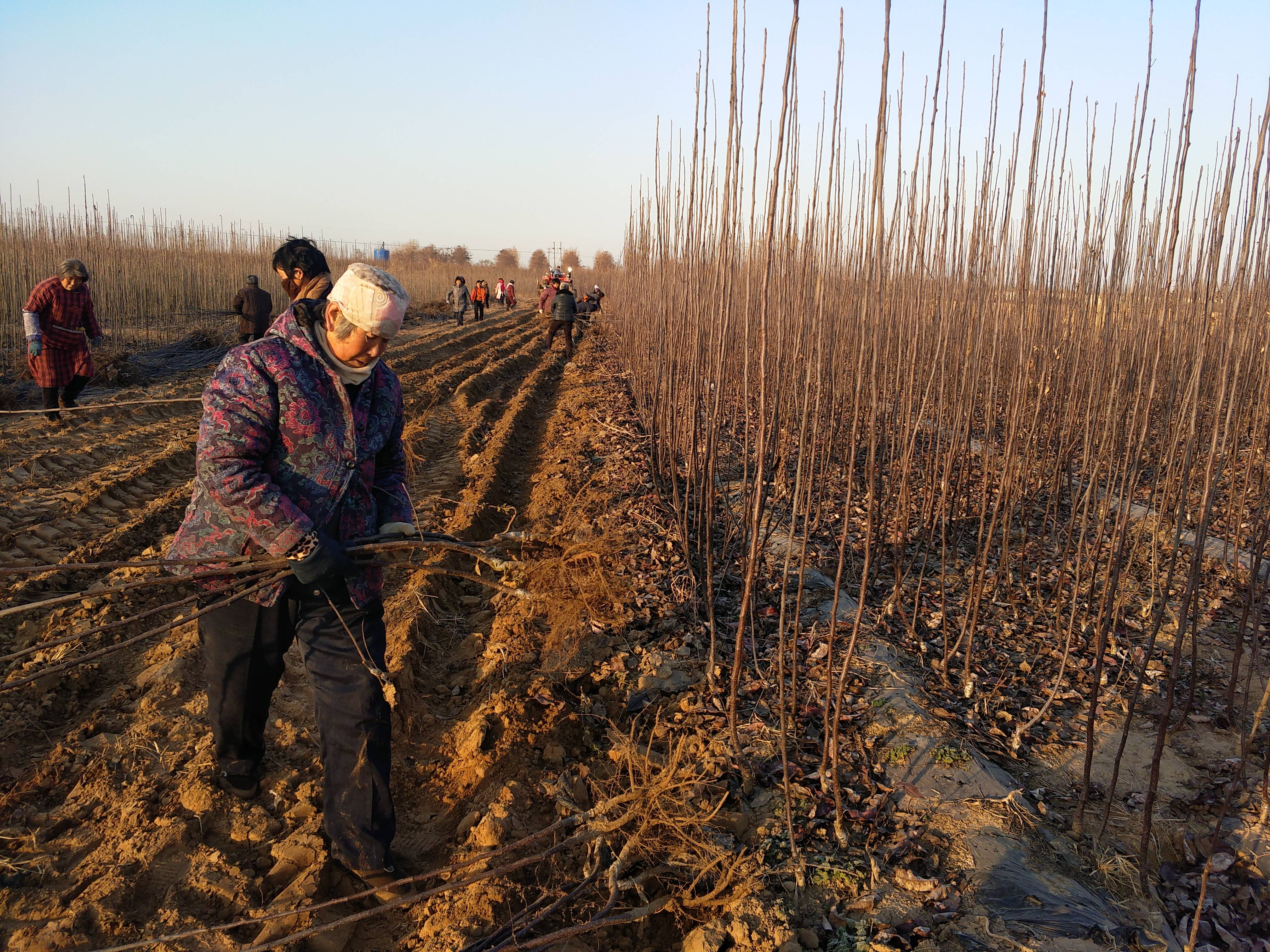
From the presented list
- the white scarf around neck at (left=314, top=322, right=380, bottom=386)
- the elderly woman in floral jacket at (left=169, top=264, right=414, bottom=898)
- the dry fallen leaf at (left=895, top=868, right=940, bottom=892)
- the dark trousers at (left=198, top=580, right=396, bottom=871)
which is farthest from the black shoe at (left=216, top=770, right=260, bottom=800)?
the dry fallen leaf at (left=895, top=868, right=940, bottom=892)

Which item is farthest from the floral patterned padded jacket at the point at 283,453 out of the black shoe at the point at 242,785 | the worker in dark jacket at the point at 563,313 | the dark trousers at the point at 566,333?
the dark trousers at the point at 566,333

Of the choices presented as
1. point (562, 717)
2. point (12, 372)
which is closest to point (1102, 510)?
point (562, 717)

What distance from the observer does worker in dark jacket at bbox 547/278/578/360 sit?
1256 centimetres

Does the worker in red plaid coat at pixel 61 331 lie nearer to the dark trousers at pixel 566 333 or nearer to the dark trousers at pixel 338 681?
the dark trousers at pixel 338 681

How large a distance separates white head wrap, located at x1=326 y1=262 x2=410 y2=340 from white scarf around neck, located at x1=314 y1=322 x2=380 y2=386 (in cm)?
9

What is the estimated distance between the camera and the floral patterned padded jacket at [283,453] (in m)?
1.64

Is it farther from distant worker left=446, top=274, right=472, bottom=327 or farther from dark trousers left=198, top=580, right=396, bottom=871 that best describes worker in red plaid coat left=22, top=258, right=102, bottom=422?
distant worker left=446, top=274, right=472, bottom=327

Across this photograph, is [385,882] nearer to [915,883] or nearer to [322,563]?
[322,563]

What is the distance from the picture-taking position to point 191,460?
18.1 feet

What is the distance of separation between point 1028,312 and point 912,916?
9.55ft

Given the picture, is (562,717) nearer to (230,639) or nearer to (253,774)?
(253,774)

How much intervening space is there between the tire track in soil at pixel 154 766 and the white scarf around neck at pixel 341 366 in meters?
0.92

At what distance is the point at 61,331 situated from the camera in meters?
5.52

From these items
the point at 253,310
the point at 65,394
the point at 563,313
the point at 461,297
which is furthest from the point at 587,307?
the point at 65,394
